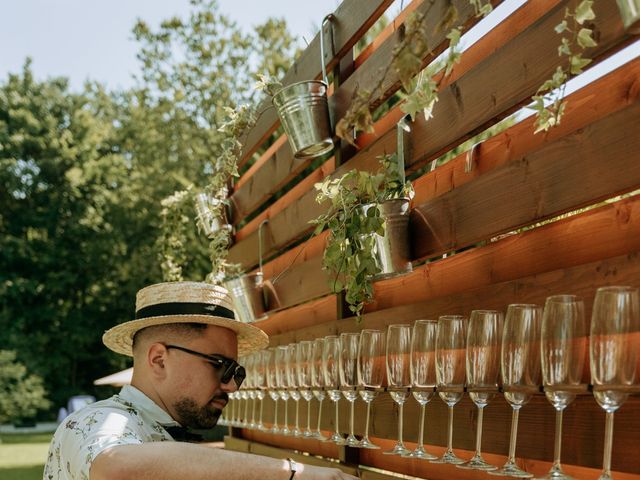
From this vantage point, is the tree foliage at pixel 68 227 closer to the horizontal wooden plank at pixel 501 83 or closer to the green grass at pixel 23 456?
the green grass at pixel 23 456

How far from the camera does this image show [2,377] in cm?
2228

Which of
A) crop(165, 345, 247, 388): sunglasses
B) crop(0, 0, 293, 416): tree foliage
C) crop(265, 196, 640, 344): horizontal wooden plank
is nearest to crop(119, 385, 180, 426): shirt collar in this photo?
crop(165, 345, 247, 388): sunglasses

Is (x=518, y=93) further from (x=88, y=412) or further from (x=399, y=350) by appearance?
(x=88, y=412)

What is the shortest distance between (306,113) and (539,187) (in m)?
1.39

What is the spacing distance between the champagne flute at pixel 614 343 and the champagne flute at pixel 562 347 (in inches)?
4.2

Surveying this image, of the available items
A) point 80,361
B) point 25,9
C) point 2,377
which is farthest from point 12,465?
point 25,9

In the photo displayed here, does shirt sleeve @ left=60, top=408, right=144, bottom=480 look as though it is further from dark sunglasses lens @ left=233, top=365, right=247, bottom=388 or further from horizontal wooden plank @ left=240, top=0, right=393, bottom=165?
horizontal wooden plank @ left=240, top=0, right=393, bottom=165

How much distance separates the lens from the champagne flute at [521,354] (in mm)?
1682

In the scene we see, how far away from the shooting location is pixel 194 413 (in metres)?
2.66

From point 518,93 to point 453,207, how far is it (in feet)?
1.49

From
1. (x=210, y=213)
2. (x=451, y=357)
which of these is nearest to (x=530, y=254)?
(x=451, y=357)

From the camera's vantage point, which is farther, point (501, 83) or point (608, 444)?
point (501, 83)

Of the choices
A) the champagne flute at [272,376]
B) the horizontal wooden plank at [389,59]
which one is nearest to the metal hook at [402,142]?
the horizontal wooden plank at [389,59]

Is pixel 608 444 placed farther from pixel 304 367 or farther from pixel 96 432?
pixel 304 367
